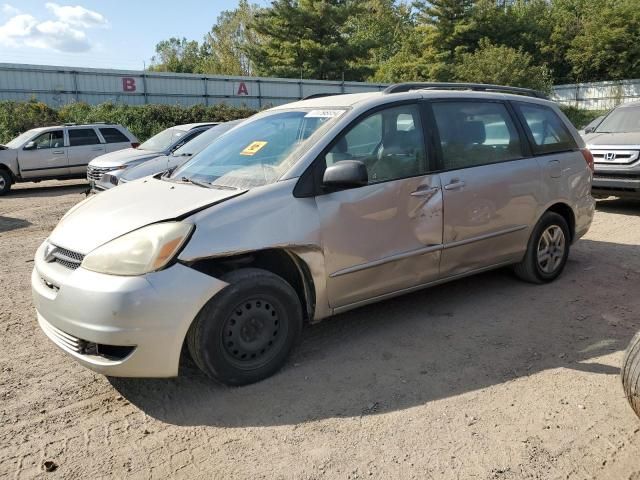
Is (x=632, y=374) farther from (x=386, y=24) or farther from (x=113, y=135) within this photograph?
(x=386, y=24)

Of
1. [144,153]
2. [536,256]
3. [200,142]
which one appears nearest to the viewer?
[536,256]

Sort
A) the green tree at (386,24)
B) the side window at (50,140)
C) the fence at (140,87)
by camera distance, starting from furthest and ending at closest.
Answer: the green tree at (386,24), the fence at (140,87), the side window at (50,140)

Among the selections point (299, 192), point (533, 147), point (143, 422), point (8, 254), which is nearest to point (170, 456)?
point (143, 422)

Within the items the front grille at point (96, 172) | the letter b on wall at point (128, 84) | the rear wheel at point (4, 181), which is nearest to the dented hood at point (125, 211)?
the front grille at point (96, 172)

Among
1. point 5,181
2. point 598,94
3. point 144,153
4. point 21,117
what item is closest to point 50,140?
point 5,181

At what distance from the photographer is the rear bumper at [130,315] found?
3.03 m

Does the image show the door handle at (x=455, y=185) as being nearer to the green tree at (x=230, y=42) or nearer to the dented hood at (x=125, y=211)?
the dented hood at (x=125, y=211)

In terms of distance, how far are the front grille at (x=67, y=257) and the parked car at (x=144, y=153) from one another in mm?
7495

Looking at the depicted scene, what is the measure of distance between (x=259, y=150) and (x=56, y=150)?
13.0m

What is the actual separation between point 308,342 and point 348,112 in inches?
67.6

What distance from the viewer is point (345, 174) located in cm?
359

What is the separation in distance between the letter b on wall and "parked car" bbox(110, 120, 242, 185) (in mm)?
18636

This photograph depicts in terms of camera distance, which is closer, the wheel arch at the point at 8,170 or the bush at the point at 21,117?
the wheel arch at the point at 8,170

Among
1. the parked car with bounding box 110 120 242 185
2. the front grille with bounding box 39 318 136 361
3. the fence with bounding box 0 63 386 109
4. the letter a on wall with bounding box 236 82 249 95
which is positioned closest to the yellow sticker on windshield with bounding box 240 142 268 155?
the front grille with bounding box 39 318 136 361
